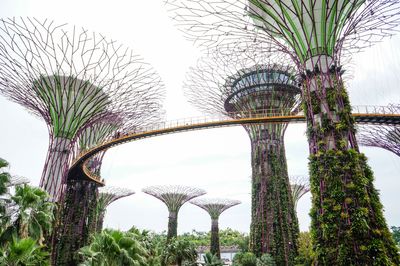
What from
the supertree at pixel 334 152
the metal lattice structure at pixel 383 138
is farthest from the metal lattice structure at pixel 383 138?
the supertree at pixel 334 152

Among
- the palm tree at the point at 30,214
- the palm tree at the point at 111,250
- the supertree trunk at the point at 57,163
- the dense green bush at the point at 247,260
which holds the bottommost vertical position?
the dense green bush at the point at 247,260

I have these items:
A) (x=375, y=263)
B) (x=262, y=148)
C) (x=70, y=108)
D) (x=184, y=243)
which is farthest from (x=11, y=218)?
(x=262, y=148)

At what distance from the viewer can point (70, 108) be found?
20828 mm

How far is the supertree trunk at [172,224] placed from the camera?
138 ft

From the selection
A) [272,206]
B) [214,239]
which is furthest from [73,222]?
[214,239]

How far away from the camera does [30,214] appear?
12992mm

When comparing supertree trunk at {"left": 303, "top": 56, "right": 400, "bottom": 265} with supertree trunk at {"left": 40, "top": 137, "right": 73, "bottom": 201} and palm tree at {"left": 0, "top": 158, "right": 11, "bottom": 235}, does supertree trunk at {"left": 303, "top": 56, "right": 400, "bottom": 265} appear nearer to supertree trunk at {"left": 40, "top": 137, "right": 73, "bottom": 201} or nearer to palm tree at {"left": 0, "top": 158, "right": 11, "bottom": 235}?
palm tree at {"left": 0, "top": 158, "right": 11, "bottom": 235}

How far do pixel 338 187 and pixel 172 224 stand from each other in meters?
35.8

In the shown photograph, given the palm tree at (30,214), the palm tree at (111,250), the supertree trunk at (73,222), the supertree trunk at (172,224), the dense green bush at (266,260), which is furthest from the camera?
the supertree trunk at (172,224)

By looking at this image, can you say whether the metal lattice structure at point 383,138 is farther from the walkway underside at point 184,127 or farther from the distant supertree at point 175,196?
the distant supertree at point 175,196

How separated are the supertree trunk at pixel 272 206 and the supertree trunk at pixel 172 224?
A: 61.7ft

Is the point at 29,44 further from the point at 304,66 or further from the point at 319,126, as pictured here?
the point at 319,126

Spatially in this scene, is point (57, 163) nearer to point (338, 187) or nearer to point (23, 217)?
point (23, 217)

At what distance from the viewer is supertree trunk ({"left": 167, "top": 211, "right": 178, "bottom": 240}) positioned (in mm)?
41969
